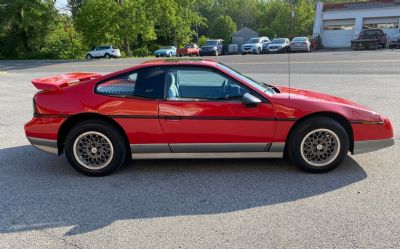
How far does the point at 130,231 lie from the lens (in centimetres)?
331

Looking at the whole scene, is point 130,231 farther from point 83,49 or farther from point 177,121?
point 83,49

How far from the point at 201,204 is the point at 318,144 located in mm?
1674

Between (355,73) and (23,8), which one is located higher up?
(23,8)

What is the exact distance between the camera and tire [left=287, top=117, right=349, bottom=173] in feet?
14.4

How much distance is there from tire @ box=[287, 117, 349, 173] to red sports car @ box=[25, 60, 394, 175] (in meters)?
0.01

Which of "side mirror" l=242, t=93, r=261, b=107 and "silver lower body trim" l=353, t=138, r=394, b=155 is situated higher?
"side mirror" l=242, t=93, r=261, b=107

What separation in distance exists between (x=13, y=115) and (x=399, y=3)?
145 feet

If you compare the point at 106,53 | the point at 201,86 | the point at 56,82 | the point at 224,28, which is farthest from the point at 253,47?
the point at 224,28

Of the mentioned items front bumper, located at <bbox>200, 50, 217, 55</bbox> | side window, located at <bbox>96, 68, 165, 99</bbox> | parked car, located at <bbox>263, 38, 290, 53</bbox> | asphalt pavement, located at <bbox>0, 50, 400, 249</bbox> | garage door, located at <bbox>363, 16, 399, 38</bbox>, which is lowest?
asphalt pavement, located at <bbox>0, 50, 400, 249</bbox>

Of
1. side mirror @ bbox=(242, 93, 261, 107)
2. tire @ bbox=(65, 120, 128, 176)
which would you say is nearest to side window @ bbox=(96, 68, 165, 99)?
tire @ bbox=(65, 120, 128, 176)

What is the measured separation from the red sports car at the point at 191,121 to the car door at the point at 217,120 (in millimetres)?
12

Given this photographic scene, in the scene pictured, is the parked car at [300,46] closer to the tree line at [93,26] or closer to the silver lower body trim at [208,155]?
the tree line at [93,26]

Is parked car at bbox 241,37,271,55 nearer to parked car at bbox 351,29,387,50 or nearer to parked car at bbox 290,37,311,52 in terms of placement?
parked car at bbox 290,37,311,52

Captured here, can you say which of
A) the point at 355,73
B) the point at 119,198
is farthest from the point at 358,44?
the point at 119,198
